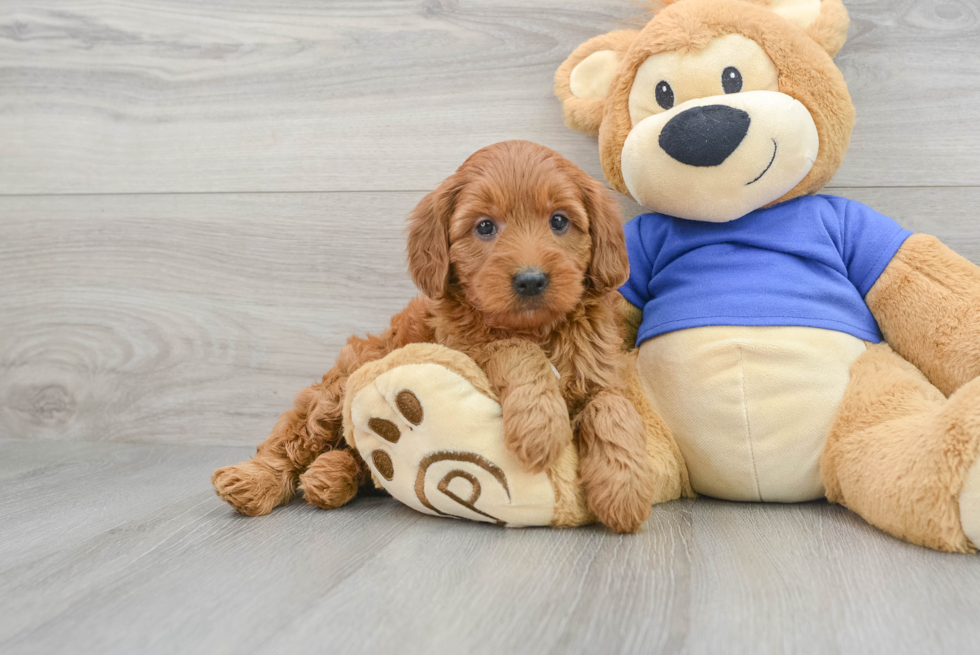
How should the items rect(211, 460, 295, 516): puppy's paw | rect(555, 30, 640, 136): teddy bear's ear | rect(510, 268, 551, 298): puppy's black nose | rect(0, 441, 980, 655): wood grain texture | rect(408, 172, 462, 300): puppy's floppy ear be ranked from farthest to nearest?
rect(555, 30, 640, 136): teddy bear's ear → rect(211, 460, 295, 516): puppy's paw → rect(408, 172, 462, 300): puppy's floppy ear → rect(510, 268, 551, 298): puppy's black nose → rect(0, 441, 980, 655): wood grain texture

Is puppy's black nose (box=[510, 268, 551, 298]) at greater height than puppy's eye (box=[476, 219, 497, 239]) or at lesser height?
lesser

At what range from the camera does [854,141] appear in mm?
1546

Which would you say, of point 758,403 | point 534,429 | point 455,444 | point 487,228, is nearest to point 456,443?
point 455,444

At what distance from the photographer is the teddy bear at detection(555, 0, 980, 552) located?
1.18 metres

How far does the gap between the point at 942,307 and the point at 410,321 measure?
91cm

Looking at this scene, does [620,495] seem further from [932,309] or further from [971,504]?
[932,309]

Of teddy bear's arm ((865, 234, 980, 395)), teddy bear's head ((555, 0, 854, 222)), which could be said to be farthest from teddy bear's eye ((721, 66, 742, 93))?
teddy bear's arm ((865, 234, 980, 395))

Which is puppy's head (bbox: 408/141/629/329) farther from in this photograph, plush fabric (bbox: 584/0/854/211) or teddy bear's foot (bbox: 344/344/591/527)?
plush fabric (bbox: 584/0/854/211)

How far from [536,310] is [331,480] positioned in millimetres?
514

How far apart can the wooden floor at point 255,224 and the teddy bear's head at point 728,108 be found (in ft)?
1.02

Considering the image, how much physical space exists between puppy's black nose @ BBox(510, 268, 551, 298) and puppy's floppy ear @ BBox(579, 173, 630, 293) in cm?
15

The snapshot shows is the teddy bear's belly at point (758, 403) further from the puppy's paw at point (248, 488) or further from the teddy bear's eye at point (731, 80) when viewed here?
the puppy's paw at point (248, 488)

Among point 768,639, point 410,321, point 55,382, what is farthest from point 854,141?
point 55,382

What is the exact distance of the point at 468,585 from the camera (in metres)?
0.92
